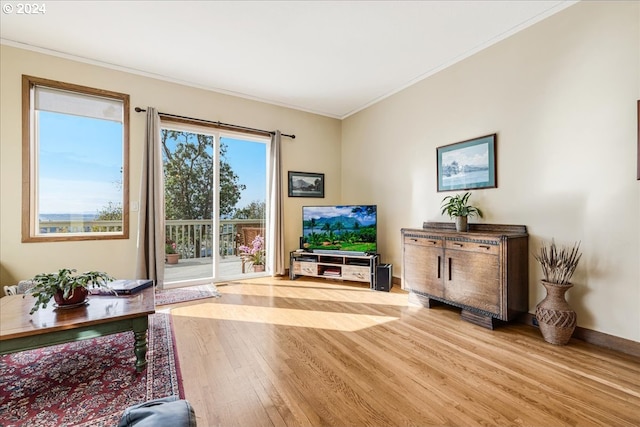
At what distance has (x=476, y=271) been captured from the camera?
2652mm

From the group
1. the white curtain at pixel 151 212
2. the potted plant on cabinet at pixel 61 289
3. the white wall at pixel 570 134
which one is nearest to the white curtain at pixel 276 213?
the white curtain at pixel 151 212

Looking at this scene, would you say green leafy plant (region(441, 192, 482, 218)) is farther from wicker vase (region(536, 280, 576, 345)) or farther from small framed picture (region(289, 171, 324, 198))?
small framed picture (region(289, 171, 324, 198))

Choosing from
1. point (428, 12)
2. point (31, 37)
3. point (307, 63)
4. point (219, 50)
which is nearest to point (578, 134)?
point (428, 12)

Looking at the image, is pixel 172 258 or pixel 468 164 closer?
pixel 468 164

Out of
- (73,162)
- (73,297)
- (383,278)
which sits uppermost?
(73,162)

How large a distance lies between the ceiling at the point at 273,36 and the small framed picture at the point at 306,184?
1523 millimetres

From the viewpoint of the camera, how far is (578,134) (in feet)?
7.77

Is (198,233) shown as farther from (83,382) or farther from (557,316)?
(557,316)

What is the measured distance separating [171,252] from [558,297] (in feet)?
14.5

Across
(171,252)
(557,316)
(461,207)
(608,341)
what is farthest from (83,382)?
(608,341)

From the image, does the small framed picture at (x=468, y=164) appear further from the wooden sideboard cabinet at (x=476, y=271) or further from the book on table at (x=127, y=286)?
the book on table at (x=127, y=286)

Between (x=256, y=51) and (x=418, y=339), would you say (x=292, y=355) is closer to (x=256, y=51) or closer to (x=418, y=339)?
(x=418, y=339)

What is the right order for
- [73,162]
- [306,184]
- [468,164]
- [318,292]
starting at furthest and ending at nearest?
[306,184], [318,292], [73,162], [468,164]

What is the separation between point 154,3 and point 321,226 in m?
3.20
